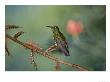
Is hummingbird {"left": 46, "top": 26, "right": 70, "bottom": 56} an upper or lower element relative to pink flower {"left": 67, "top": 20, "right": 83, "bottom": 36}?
lower

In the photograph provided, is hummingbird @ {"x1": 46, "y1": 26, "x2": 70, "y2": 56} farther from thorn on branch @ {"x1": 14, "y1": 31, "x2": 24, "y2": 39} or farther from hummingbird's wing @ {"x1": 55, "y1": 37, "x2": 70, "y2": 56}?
thorn on branch @ {"x1": 14, "y1": 31, "x2": 24, "y2": 39}

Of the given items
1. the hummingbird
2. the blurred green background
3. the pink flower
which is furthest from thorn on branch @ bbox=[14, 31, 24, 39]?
the pink flower

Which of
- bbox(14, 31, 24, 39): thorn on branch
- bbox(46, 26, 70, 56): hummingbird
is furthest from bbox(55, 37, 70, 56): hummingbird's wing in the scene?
bbox(14, 31, 24, 39): thorn on branch

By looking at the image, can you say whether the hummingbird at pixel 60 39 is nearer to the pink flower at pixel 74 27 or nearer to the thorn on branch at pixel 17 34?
the pink flower at pixel 74 27

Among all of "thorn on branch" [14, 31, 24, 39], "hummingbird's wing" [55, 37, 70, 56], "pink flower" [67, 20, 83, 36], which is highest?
"pink flower" [67, 20, 83, 36]

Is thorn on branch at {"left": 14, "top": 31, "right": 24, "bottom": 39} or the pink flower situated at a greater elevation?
the pink flower

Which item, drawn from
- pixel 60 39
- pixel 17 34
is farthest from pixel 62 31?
pixel 17 34

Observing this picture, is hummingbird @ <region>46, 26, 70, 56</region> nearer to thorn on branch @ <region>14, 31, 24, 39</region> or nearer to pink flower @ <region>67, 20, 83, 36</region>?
pink flower @ <region>67, 20, 83, 36</region>
